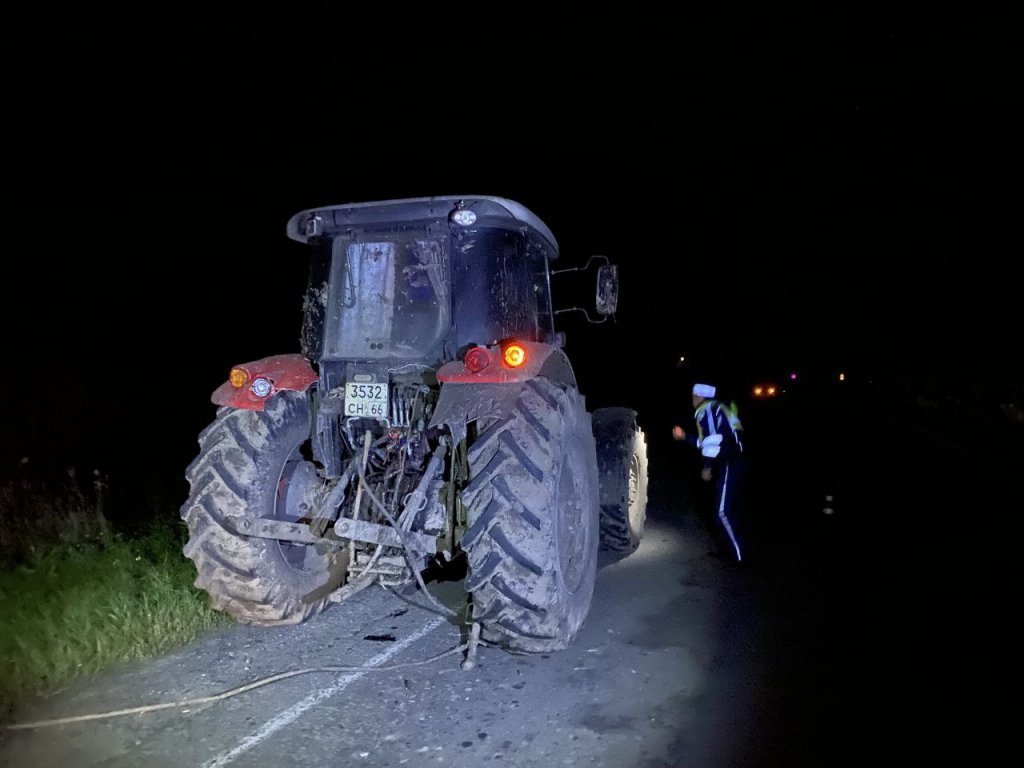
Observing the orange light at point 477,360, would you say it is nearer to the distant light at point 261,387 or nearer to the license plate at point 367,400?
the license plate at point 367,400

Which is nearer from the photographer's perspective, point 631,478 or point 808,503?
point 631,478

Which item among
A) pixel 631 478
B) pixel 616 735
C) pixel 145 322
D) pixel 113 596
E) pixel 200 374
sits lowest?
pixel 616 735

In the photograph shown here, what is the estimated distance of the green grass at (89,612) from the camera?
4461 millimetres

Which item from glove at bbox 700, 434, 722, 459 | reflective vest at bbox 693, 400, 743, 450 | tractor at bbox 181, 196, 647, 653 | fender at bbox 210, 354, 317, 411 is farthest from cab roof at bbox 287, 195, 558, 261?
glove at bbox 700, 434, 722, 459

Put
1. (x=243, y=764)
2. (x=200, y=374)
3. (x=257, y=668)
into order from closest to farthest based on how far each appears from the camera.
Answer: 1. (x=243, y=764)
2. (x=257, y=668)
3. (x=200, y=374)

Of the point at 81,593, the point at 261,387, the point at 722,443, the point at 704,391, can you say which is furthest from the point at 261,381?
the point at 722,443

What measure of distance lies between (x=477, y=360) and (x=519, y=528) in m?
1.06

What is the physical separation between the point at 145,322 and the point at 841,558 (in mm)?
16919

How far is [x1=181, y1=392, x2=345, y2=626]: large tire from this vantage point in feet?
15.7

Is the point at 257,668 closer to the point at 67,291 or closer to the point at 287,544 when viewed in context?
the point at 287,544

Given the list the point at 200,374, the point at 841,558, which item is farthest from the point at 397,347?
the point at 200,374

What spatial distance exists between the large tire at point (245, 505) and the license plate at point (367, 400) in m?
0.40

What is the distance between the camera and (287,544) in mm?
5363

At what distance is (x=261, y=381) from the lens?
4.86m
